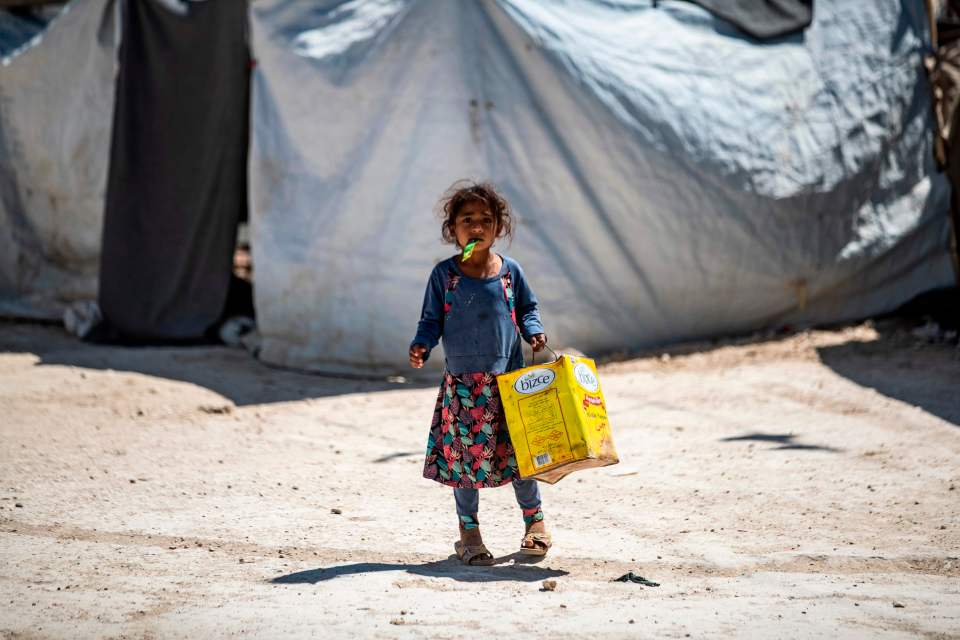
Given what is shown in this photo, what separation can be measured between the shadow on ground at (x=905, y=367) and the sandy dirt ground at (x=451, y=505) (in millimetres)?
22

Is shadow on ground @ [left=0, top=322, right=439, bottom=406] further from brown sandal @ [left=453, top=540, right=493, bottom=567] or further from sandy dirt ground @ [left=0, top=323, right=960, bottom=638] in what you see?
brown sandal @ [left=453, top=540, right=493, bottom=567]

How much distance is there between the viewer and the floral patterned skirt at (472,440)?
11.0ft

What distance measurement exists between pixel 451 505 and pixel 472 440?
2.85 ft

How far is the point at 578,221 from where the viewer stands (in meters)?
6.60

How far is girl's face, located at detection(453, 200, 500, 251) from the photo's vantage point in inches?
136

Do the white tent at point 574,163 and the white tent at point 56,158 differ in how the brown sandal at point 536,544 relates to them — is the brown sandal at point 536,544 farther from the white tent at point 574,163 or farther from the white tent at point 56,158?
the white tent at point 56,158

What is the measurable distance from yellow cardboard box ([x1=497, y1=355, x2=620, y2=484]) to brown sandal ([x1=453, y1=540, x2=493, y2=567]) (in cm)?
31

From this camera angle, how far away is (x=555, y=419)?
124 inches

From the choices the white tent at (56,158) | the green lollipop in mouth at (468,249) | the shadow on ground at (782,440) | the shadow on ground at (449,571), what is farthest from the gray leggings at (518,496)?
the white tent at (56,158)

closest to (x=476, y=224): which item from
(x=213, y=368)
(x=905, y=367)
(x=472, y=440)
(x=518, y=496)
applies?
(x=472, y=440)

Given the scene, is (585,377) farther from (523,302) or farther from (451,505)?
(451,505)

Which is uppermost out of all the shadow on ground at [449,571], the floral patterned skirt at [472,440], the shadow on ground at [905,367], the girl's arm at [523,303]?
the girl's arm at [523,303]

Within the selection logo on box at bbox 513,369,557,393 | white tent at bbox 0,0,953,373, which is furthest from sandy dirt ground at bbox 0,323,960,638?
logo on box at bbox 513,369,557,393

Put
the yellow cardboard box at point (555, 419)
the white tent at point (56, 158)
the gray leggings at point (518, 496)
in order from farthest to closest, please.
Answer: the white tent at point (56, 158)
the gray leggings at point (518, 496)
the yellow cardboard box at point (555, 419)
